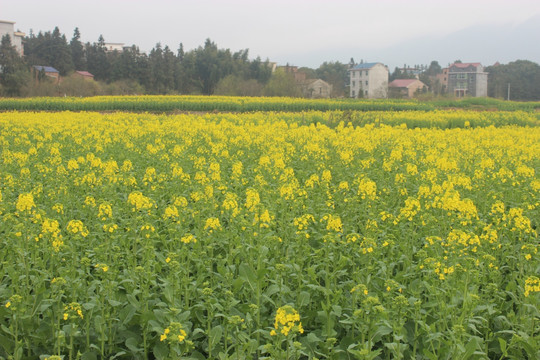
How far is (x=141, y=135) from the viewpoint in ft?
47.0

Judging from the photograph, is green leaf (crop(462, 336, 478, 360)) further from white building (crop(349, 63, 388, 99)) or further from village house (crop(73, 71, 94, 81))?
white building (crop(349, 63, 388, 99))

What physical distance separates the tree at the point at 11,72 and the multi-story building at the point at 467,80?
3495 inches

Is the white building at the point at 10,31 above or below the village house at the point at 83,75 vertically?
above

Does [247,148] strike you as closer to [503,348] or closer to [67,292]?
[67,292]

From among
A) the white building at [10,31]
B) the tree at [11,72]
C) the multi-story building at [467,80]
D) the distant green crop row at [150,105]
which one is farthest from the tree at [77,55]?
the multi-story building at [467,80]

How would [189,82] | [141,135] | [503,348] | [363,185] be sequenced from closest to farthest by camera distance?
[503,348]
[363,185]
[141,135]
[189,82]

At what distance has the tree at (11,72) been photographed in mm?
52344

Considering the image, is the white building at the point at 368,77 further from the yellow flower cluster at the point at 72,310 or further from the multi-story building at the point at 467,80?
the yellow flower cluster at the point at 72,310

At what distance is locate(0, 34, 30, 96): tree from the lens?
52344mm

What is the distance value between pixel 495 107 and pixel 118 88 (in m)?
40.9

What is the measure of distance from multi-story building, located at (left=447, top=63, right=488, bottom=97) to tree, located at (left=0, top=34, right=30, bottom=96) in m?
88.8

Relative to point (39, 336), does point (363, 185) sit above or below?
above

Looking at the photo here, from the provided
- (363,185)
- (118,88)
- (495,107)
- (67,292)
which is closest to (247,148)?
(363,185)

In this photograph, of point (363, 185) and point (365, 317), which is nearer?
point (365, 317)
